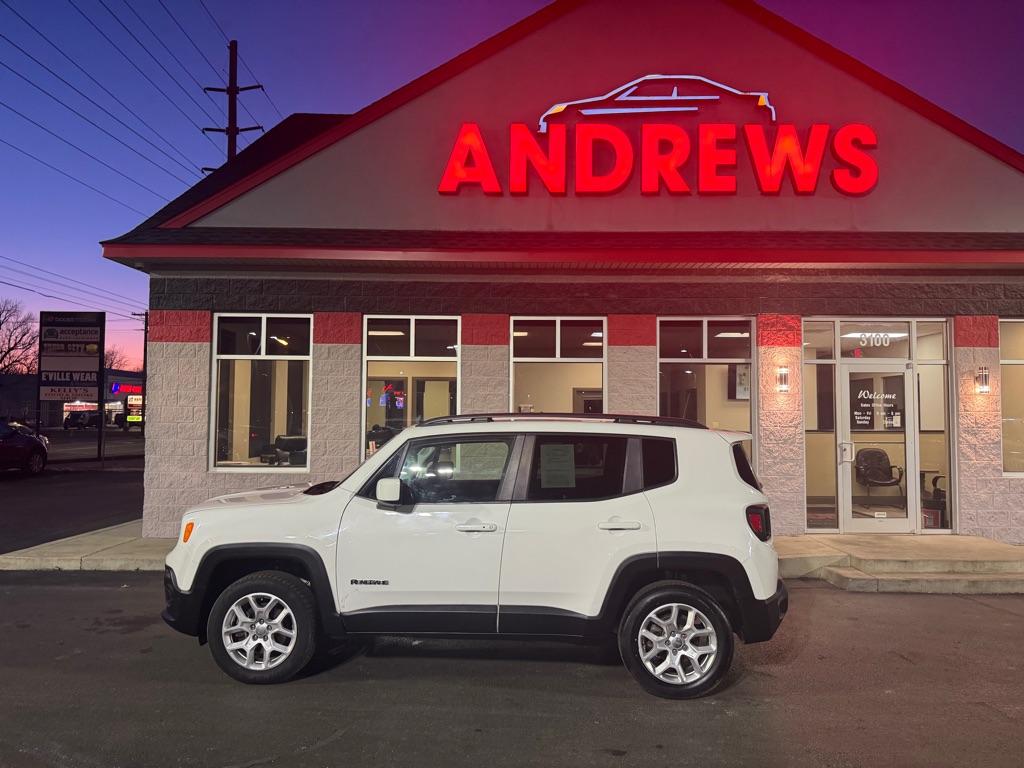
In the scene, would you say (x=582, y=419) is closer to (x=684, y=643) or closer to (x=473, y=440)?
(x=473, y=440)

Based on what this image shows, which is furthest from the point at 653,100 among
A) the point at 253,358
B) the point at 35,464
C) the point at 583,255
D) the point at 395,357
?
the point at 35,464

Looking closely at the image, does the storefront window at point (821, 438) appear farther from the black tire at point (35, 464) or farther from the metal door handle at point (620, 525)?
the black tire at point (35, 464)

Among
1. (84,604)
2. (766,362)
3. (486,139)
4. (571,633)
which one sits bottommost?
(84,604)

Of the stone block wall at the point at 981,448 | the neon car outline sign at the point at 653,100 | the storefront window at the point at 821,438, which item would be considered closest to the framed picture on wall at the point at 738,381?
the storefront window at the point at 821,438

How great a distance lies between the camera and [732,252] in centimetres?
954

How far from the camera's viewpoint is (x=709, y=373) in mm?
10766

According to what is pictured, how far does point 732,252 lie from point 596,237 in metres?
1.86

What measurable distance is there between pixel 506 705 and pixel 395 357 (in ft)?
22.1

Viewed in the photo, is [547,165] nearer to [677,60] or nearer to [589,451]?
[677,60]

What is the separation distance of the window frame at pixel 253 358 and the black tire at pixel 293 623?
18.4 feet

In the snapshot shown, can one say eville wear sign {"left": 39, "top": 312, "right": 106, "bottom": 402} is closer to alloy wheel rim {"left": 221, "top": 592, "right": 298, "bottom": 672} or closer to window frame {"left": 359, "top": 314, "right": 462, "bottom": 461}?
window frame {"left": 359, "top": 314, "right": 462, "bottom": 461}

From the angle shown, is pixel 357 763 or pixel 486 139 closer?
pixel 357 763

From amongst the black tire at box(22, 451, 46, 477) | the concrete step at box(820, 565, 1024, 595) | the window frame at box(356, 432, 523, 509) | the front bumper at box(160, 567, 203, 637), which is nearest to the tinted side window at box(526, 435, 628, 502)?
the window frame at box(356, 432, 523, 509)

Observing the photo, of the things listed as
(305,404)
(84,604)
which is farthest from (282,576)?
(305,404)
